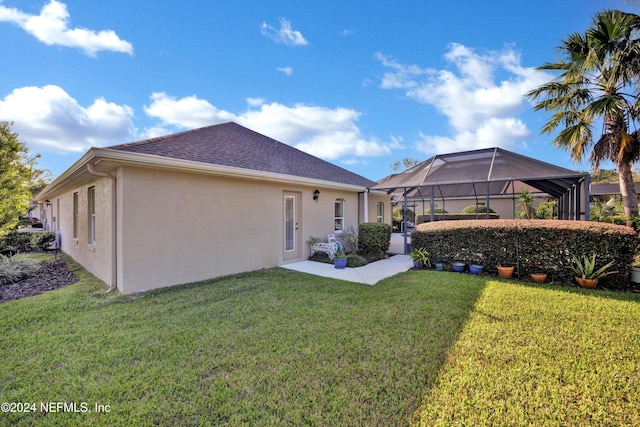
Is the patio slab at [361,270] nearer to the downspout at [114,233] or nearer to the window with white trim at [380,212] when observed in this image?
the downspout at [114,233]

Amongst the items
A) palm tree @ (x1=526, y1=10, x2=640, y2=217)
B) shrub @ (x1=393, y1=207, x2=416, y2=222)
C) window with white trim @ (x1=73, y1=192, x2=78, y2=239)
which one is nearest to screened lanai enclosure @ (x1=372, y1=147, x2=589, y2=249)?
palm tree @ (x1=526, y1=10, x2=640, y2=217)

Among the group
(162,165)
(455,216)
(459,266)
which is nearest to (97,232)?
(162,165)

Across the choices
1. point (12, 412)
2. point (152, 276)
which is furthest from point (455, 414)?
point (152, 276)

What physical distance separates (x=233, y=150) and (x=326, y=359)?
707cm

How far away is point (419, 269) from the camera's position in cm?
816

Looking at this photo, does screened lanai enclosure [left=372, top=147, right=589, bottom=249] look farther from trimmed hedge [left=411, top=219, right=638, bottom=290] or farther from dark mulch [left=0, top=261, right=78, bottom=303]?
dark mulch [left=0, top=261, right=78, bottom=303]

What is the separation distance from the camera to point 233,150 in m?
8.50

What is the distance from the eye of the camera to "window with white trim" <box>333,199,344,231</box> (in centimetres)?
1111

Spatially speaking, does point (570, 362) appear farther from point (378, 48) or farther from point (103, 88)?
point (103, 88)

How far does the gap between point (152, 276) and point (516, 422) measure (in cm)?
649

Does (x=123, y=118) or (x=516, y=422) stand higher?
(x=123, y=118)

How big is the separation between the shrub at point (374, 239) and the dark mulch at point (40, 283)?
340 inches

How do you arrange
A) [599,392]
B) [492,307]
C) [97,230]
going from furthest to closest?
[97,230], [492,307], [599,392]

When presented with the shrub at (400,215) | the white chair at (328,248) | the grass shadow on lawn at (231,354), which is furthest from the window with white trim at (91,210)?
the shrub at (400,215)
